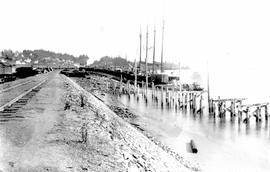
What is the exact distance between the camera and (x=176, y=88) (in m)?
60.4

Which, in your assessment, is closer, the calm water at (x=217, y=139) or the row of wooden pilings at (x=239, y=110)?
the calm water at (x=217, y=139)

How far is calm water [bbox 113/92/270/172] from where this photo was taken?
18234 millimetres

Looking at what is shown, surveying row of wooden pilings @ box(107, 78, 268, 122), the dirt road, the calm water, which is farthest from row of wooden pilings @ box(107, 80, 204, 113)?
the dirt road

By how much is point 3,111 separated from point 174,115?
21714mm

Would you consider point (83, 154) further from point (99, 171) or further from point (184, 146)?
point (184, 146)

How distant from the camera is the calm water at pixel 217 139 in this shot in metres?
18.2

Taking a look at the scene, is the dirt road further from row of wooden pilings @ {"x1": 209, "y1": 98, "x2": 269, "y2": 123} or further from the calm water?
row of wooden pilings @ {"x1": 209, "y1": 98, "x2": 269, "y2": 123}

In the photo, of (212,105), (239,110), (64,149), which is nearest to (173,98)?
(212,105)

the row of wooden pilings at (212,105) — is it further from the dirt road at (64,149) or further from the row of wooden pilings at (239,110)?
the dirt road at (64,149)

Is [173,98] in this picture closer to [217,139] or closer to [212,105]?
[212,105]

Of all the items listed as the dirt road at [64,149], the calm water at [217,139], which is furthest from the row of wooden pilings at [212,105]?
the dirt road at [64,149]

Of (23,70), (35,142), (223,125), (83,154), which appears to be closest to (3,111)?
(35,142)

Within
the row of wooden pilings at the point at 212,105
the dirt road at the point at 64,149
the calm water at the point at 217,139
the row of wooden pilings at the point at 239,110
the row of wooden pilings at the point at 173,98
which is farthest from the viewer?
the row of wooden pilings at the point at 173,98

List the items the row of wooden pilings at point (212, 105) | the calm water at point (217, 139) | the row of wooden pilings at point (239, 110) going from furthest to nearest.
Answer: the row of wooden pilings at point (212, 105) → the row of wooden pilings at point (239, 110) → the calm water at point (217, 139)
